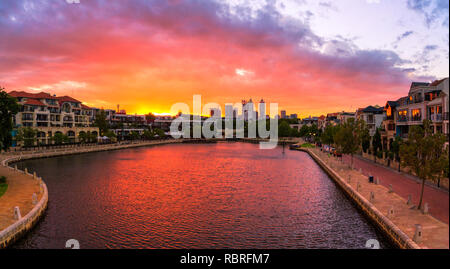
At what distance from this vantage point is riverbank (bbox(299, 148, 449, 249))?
16.9 meters

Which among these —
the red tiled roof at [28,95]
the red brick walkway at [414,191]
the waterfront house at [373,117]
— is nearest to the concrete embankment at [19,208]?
the red brick walkway at [414,191]

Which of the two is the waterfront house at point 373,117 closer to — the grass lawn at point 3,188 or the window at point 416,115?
the window at point 416,115

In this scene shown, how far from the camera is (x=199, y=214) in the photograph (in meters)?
27.9

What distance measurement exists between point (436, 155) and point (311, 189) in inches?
684

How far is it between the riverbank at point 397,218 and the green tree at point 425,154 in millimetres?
2308

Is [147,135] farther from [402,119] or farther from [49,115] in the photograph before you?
[402,119]

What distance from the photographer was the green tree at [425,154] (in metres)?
22.7

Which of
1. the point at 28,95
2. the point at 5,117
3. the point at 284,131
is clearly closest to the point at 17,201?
the point at 5,117

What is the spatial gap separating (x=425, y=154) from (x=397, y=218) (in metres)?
5.92

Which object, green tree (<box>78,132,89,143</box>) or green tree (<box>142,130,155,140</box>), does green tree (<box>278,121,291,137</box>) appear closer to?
green tree (<box>142,130,155,140</box>)

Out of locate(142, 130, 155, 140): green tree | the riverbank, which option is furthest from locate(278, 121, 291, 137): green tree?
the riverbank
